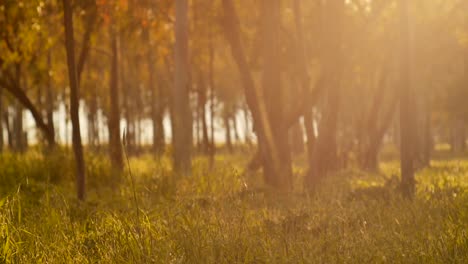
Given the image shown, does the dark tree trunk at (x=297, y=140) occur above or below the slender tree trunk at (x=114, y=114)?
below

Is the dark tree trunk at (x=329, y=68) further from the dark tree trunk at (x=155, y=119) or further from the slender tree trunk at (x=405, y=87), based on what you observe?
the dark tree trunk at (x=155, y=119)

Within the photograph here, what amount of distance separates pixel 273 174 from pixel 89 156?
4.51 metres

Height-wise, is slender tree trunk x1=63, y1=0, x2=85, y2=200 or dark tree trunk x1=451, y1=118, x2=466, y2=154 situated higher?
slender tree trunk x1=63, y1=0, x2=85, y2=200

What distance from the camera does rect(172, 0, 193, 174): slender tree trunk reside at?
1620cm

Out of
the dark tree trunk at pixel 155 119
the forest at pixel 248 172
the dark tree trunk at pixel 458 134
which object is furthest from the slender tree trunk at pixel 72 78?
the dark tree trunk at pixel 458 134

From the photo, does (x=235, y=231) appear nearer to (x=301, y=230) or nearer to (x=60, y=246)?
(x=301, y=230)

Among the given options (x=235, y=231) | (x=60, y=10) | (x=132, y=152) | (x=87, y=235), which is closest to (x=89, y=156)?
(x=60, y=10)

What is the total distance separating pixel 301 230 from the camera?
26.4 ft

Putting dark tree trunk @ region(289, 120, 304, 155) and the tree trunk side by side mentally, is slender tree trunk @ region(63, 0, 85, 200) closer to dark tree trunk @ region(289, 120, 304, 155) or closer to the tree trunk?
the tree trunk

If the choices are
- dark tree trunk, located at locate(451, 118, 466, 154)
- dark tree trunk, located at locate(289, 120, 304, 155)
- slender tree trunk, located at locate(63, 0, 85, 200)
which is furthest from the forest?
dark tree trunk, located at locate(451, 118, 466, 154)

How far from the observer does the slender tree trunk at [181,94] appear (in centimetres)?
1620

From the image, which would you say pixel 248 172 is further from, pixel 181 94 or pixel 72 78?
pixel 72 78

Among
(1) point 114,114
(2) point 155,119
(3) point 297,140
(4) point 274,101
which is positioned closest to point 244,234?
(4) point 274,101

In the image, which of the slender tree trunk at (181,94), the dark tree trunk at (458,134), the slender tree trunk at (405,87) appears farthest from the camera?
the dark tree trunk at (458,134)
